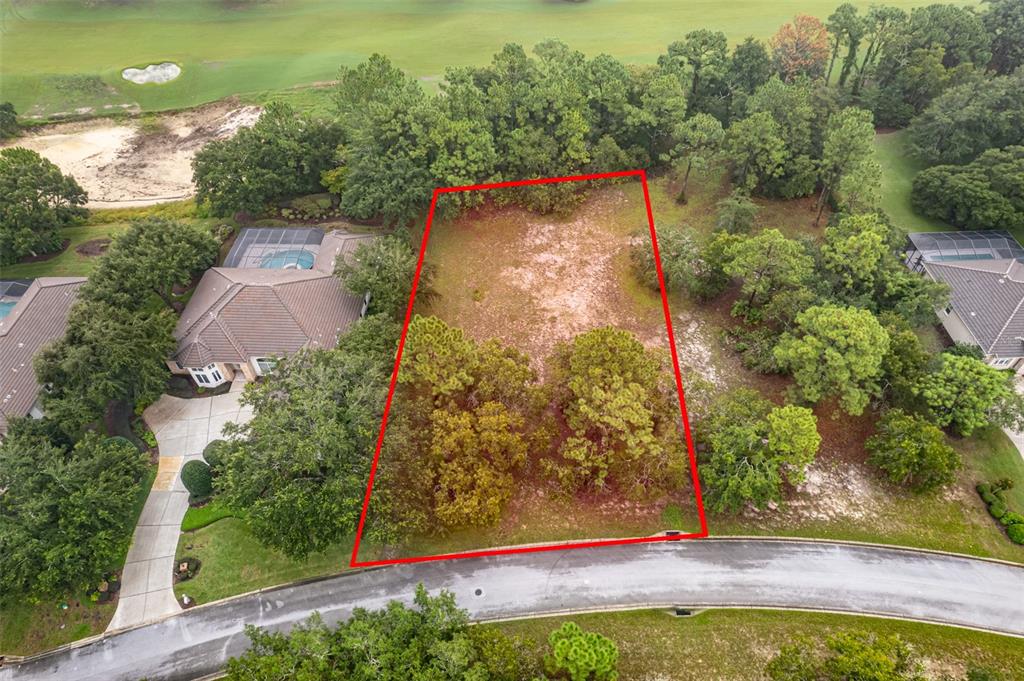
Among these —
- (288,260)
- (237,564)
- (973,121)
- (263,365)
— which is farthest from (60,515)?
(973,121)

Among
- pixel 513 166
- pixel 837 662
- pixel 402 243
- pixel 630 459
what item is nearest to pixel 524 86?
pixel 513 166

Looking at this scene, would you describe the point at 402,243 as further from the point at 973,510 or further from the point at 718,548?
the point at 973,510

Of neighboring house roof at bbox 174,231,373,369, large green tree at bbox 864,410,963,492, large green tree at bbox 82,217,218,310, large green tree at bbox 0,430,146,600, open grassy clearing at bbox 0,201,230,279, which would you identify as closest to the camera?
large green tree at bbox 0,430,146,600

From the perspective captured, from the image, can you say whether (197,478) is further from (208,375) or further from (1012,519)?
(1012,519)

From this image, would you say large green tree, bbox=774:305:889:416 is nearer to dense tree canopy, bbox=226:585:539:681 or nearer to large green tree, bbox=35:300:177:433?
dense tree canopy, bbox=226:585:539:681

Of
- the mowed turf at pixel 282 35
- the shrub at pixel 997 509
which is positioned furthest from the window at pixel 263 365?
the mowed turf at pixel 282 35

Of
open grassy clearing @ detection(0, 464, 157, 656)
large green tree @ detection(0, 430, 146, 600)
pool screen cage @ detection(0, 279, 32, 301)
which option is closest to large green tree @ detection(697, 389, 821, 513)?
large green tree @ detection(0, 430, 146, 600)
